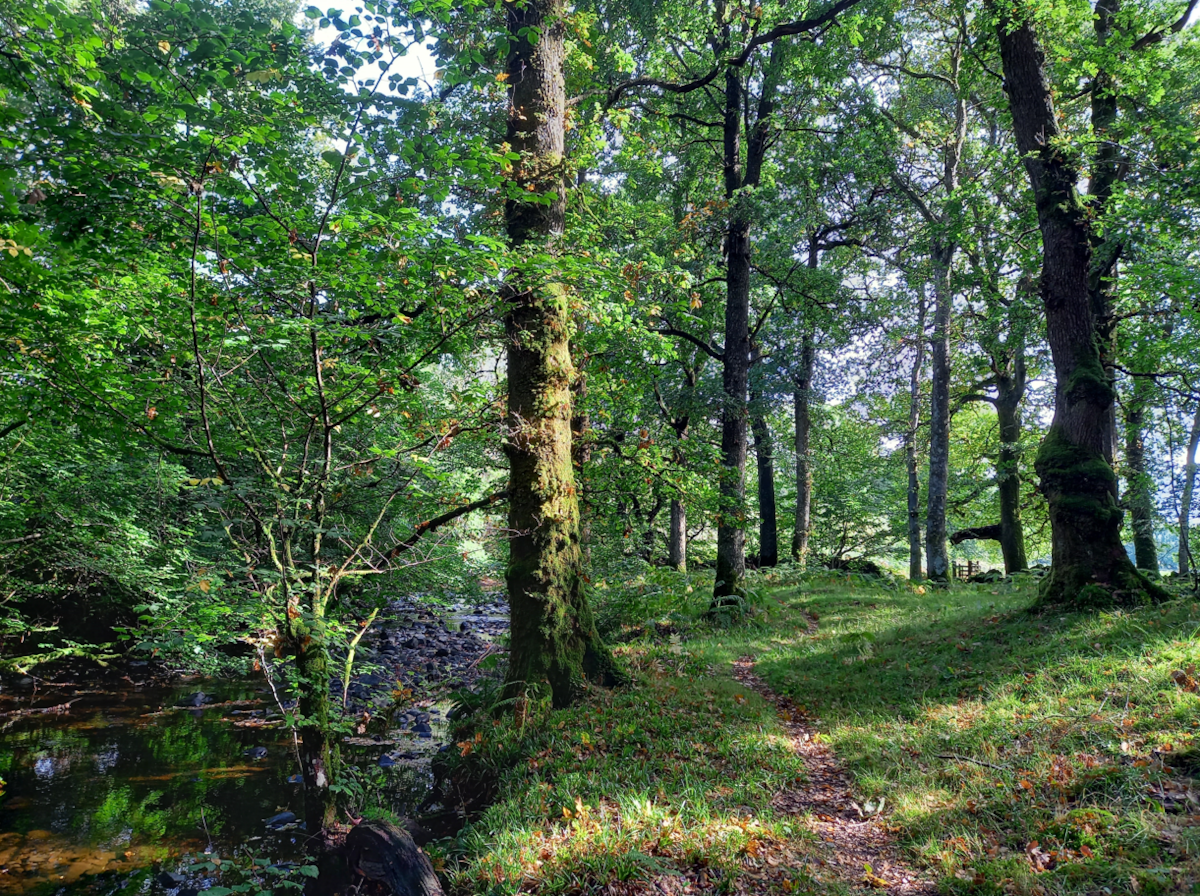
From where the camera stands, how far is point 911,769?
4914 mm

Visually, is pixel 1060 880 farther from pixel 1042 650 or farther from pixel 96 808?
pixel 96 808

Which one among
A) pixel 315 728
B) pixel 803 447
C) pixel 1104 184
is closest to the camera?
pixel 315 728

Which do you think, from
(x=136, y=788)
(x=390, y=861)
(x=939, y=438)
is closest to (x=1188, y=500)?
(x=939, y=438)

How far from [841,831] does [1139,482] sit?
1327 cm

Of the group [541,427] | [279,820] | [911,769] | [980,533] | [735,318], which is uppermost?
[735,318]

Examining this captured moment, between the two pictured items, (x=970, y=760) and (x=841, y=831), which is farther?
(x=970, y=760)

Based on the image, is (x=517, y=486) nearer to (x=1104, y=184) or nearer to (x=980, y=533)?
(x=1104, y=184)

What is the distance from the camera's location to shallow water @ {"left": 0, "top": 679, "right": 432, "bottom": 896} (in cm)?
580

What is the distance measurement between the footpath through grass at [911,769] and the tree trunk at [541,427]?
72 centimetres

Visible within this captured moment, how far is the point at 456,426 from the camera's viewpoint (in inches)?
230

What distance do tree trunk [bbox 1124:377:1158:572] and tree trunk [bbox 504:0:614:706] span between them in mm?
11968

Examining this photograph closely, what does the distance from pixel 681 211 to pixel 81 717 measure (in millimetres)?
16268

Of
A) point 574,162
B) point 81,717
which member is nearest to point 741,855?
point 574,162

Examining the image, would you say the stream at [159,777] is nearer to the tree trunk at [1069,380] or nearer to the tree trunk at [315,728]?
the tree trunk at [315,728]
